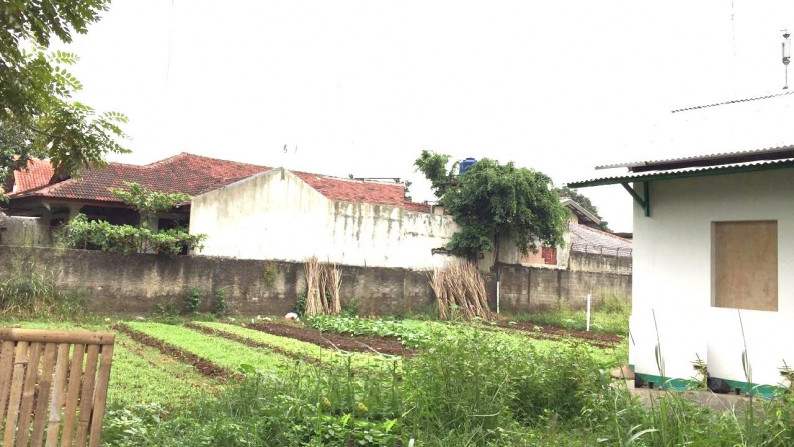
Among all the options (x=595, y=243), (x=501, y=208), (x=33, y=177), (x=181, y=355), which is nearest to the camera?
(x=181, y=355)

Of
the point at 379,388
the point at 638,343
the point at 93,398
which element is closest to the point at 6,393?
the point at 93,398

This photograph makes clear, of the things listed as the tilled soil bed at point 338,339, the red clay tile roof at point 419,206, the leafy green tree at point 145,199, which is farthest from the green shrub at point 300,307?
the red clay tile roof at point 419,206

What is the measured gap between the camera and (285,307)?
56.3 ft

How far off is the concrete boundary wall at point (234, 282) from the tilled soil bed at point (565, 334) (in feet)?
10.5

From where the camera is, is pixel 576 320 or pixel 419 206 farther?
pixel 419 206

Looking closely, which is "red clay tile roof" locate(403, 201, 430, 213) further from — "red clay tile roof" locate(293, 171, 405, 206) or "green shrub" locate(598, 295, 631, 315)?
"green shrub" locate(598, 295, 631, 315)

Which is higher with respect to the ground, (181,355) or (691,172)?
(691,172)

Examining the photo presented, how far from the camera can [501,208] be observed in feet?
69.2

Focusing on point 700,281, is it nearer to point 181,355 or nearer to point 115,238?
point 181,355

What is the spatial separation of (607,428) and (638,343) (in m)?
2.74

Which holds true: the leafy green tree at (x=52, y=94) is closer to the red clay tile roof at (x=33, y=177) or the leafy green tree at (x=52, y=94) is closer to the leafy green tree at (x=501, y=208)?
the leafy green tree at (x=501, y=208)

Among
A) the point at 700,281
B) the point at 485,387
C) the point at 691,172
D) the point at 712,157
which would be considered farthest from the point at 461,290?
the point at 485,387

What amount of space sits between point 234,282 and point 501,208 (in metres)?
9.41

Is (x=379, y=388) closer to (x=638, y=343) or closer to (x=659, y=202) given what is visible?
(x=638, y=343)
